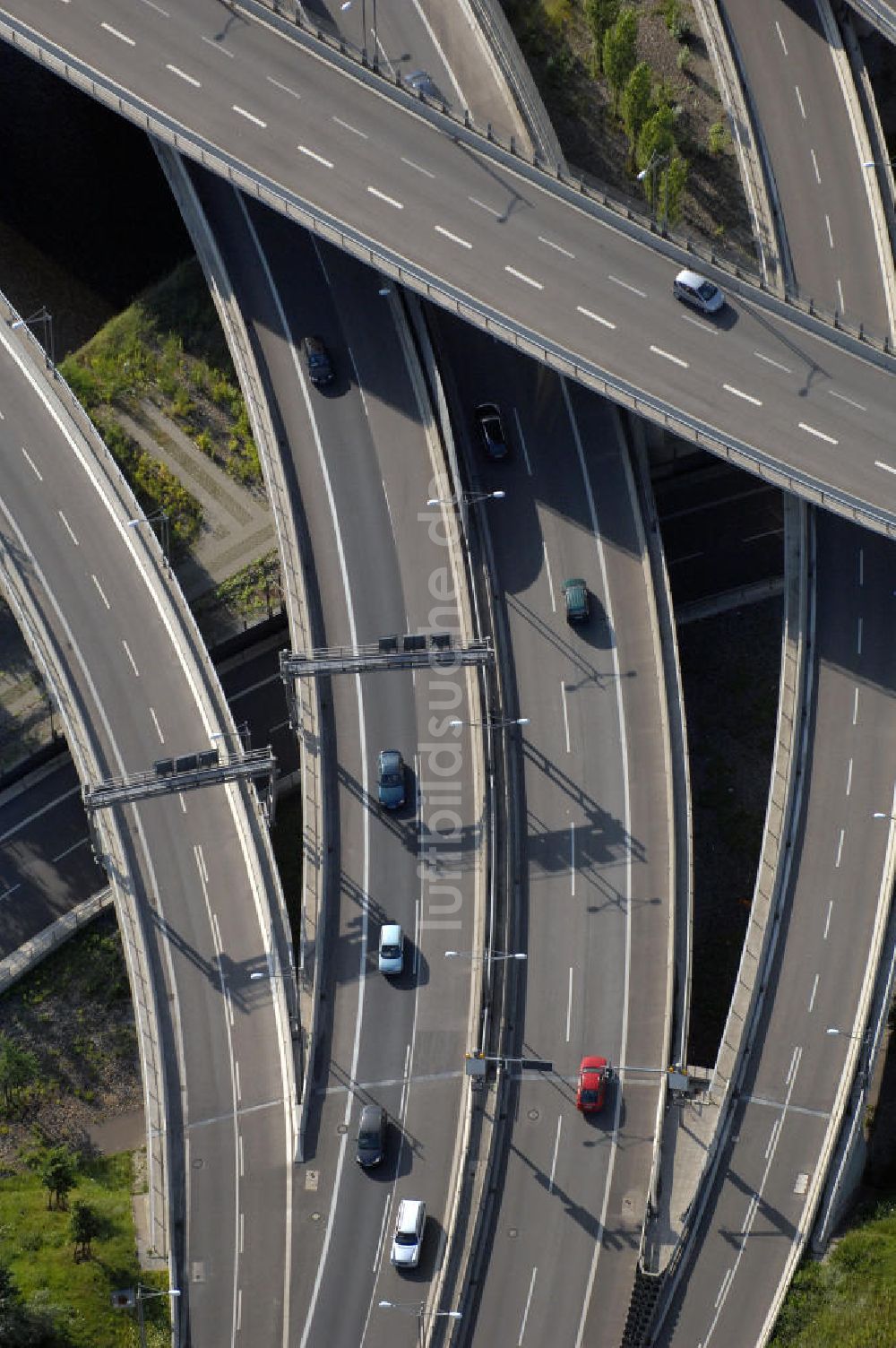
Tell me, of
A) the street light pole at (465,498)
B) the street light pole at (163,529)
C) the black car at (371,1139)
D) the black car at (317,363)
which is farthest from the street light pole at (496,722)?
the street light pole at (163,529)

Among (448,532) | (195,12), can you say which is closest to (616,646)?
(448,532)

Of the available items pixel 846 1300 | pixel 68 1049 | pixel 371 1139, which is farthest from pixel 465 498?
pixel 846 1300

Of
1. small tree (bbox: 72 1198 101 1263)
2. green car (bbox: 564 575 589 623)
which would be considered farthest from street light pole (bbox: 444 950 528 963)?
small tree (bbox: 72 1198 101 1263)

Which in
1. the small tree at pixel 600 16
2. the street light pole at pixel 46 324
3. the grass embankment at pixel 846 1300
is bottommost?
the grass embankment at pixel 846 1300

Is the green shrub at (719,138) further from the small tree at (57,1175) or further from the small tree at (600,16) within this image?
the small tree at (57,1175)

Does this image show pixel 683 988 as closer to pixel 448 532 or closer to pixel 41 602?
pixel 448 532

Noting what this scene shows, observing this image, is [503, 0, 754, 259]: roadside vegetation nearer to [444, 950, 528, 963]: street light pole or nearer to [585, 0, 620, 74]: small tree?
[585, 0, 620, 74]: small tree
